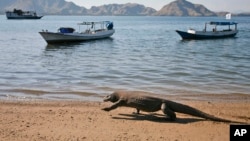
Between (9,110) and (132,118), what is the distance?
140 inches

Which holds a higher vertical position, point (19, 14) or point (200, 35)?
point (19, 14)

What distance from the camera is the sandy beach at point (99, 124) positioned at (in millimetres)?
8426

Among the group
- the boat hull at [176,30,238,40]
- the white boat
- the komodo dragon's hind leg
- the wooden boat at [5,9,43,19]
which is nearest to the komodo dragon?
the komodo dragon's hind leg

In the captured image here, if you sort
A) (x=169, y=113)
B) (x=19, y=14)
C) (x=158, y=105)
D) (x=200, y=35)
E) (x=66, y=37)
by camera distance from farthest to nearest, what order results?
1. (x=19, y=14)
2. (x=200, y=35)
3. (x=66, y=37)
4. (x=158, y=105)
5. (x=169, y=113)

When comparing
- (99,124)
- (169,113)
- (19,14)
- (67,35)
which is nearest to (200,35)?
(67,35)

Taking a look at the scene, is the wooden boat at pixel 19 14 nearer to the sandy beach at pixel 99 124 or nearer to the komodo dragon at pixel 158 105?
the sandy beach at pixel 99 124

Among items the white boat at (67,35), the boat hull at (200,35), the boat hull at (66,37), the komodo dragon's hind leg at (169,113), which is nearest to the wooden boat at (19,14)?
the white boat at (67,35)

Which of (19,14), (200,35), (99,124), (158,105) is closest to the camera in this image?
(99,124)

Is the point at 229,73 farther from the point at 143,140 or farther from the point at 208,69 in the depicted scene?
the point at 143,140

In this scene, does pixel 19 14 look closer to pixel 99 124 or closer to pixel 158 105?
pixel 158 105

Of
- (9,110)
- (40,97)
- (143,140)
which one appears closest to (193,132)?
(143,140)

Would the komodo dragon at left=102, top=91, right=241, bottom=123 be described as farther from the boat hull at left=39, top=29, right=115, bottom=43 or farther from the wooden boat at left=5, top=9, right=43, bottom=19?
the wooden boat at left=5, top=9, right=43, bottom=19

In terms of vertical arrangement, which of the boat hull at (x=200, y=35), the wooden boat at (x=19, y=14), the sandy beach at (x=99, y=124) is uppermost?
the wooden boat at (x=19, y=14)

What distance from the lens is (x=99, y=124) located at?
944cm
